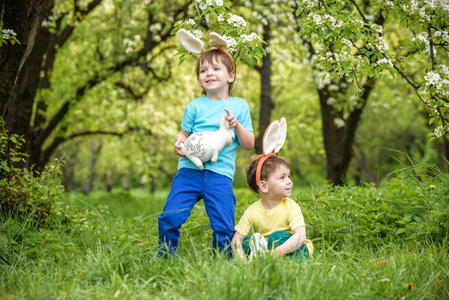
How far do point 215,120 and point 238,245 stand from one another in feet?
2.88

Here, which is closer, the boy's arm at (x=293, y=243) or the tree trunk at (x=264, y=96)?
the boy's arm at (x=293, y=243)

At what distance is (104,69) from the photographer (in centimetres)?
912

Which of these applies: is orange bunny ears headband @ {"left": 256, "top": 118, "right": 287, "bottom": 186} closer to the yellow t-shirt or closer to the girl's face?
the yellow t-shirt

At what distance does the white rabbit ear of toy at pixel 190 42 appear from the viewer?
3095 millimetres

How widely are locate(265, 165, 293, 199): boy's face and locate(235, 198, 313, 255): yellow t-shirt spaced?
9 centimetres

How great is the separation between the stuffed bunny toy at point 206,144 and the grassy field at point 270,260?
0.48m

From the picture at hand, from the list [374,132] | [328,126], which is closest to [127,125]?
[328,126]

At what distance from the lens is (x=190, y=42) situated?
123 inches

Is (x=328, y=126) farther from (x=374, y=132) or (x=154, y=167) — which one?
(x=374, y=132)

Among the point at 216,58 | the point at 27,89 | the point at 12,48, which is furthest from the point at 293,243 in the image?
the point at 27,89

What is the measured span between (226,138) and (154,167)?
902 cm

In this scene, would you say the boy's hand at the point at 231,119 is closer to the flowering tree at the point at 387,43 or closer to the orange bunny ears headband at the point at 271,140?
the orange bunny ears headband at the point at 271,140

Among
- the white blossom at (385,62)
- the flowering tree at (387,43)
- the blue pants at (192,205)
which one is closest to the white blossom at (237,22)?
the flowering tree at (387,43)

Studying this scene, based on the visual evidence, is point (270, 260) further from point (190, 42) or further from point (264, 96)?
point (264, 96)
